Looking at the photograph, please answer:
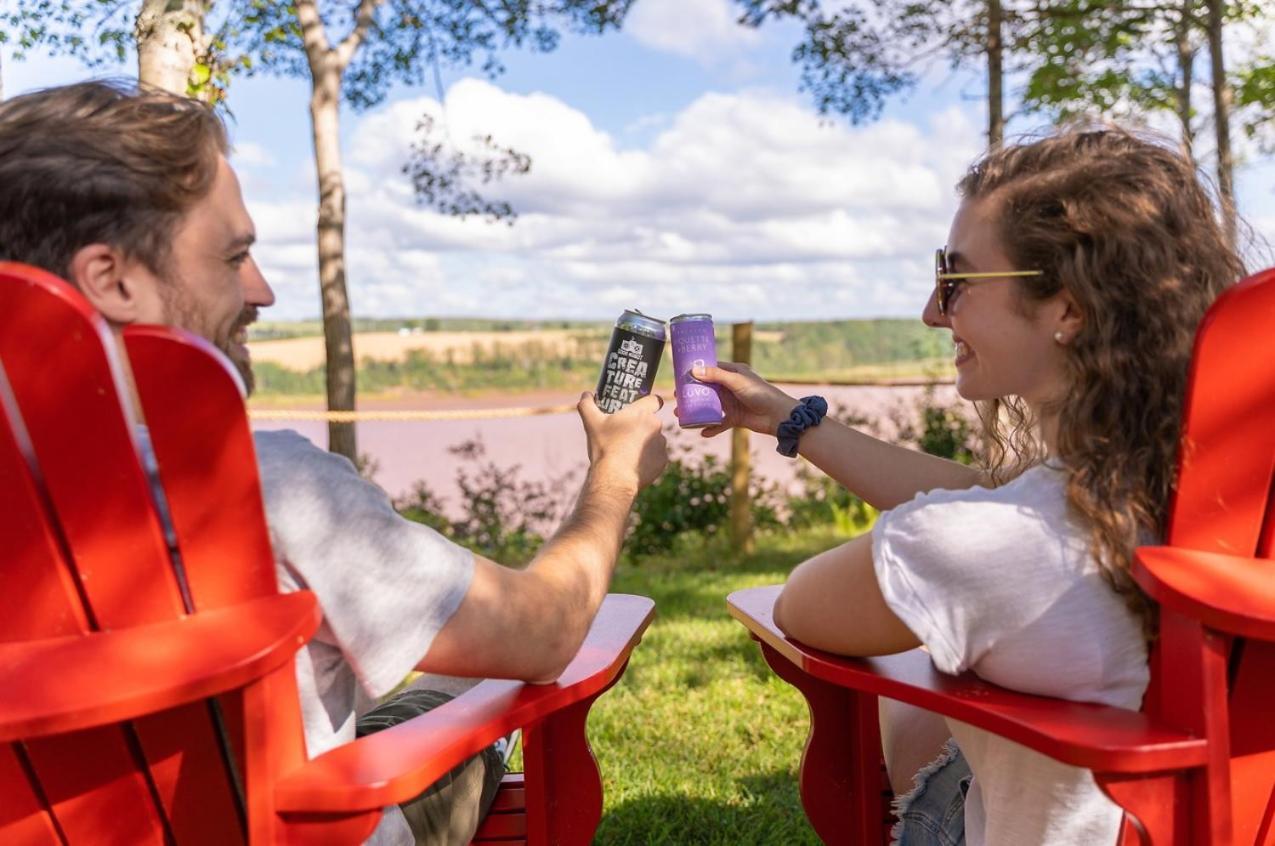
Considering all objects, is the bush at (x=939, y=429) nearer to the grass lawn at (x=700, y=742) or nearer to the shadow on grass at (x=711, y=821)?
the grass lawn at (x=700, y=742)

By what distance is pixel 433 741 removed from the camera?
1.33 m

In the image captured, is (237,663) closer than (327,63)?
Yes

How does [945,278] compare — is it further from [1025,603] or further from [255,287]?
[255,287]

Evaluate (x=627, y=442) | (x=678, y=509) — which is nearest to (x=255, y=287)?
(x=627, y=442)

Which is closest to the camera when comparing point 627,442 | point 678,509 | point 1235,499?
point 1235,499

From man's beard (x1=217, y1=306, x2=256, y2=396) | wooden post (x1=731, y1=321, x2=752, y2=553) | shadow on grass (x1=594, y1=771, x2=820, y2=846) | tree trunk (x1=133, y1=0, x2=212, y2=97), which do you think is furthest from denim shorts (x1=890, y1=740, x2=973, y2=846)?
wooden post (x1=731, y1=321, x2=752, y2=553)

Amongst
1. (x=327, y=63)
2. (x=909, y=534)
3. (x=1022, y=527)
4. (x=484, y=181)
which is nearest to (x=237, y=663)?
(x=909, y=534)

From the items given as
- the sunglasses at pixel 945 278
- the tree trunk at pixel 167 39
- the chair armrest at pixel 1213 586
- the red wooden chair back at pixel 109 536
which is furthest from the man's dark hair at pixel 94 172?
the tree trunk at pixel 167 39

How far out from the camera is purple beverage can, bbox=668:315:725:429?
212 cm

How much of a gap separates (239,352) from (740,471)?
5.49m

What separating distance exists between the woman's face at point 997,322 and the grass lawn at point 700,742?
57.8 inches

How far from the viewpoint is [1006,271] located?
164 centimetres

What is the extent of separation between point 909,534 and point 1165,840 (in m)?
0.43

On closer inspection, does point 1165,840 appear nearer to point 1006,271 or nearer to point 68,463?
point 1006,271
